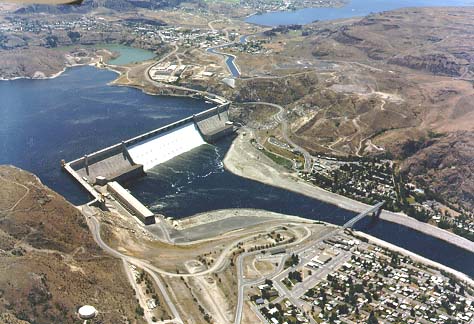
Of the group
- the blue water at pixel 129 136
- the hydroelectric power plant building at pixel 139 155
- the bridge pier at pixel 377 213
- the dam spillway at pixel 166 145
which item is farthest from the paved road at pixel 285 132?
the dam spillway at pixel 166 145

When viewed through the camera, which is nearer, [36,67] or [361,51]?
[36,67]

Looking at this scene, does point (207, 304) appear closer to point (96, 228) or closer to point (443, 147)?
point (96, 228)

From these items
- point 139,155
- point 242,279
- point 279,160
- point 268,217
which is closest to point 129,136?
point 139,155

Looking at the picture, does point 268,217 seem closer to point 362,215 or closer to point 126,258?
point 362,215

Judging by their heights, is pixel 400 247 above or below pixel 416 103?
below

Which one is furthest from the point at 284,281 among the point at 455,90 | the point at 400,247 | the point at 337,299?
the point at 455,90

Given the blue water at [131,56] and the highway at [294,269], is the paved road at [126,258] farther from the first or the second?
the blue water at [131,56]

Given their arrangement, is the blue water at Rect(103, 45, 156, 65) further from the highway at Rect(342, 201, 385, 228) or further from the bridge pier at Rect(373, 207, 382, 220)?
the bridge pier at Rect(373, 207, 382, 220)
